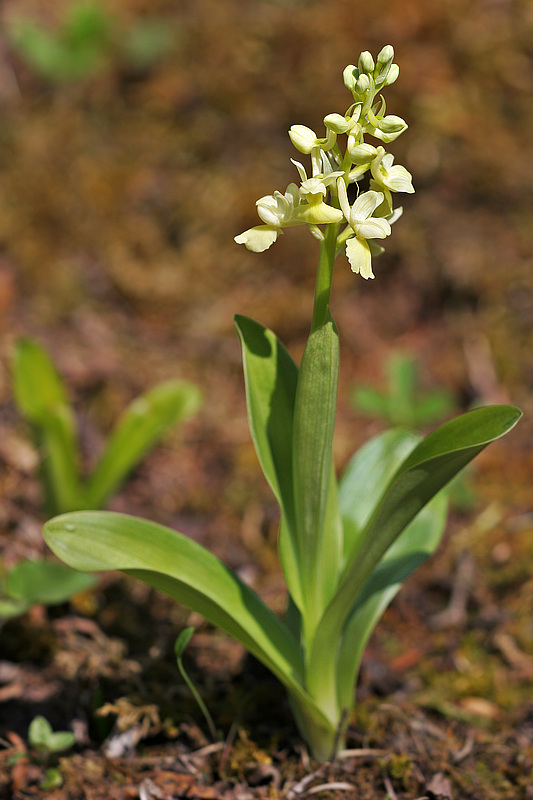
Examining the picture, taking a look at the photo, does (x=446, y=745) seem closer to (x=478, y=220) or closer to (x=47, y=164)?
(x=478, y=220)

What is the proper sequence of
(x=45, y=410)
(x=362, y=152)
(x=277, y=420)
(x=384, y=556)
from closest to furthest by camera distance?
(x=362, y=152)
(x=277, y=420)
(x=384, y=556)
(x=45, y=410)

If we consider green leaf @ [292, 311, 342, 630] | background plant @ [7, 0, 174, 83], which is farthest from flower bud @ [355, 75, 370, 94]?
background plant @ [7, 0, 174, 83]

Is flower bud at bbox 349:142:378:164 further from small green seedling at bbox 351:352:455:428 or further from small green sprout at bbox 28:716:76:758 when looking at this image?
small green seedling at bbox 351:352:455:428

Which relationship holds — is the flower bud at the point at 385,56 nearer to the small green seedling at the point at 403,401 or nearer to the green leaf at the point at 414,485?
the green leaf at the point at 414,485

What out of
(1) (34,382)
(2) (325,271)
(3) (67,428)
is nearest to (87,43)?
(1) (34,382)

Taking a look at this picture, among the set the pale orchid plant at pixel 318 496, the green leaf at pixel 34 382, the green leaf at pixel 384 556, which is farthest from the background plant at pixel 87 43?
the green leaf at pixel 384 556

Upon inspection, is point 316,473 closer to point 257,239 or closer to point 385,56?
point 257,239

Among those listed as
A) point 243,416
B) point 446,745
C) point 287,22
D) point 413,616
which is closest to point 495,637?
point 413,616
